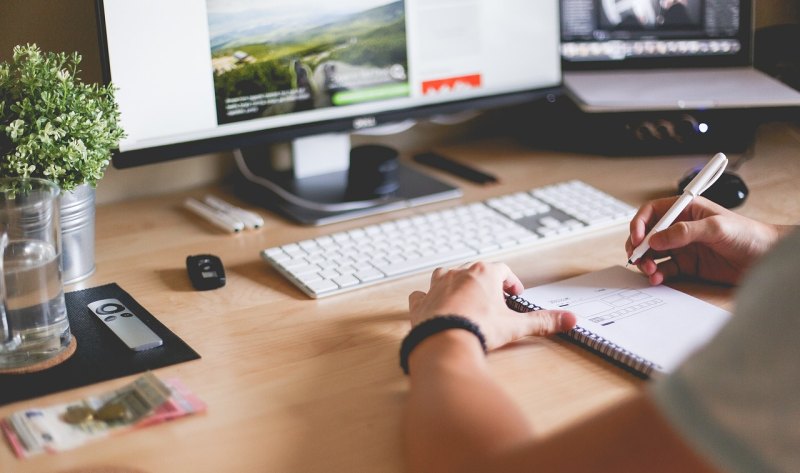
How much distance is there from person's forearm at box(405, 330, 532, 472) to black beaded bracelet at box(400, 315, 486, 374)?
26 mm

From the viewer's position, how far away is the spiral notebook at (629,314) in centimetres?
95

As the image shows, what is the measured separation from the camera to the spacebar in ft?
3.85

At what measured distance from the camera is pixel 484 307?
Result: 972 millimetres

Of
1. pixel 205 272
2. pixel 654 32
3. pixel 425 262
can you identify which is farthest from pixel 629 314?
pixel 654 32

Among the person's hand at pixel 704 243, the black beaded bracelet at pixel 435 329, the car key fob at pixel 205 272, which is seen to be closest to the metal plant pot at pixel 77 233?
the car key fob at pixel 205 272

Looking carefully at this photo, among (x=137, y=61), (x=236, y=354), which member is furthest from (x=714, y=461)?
(x=137, y=61)

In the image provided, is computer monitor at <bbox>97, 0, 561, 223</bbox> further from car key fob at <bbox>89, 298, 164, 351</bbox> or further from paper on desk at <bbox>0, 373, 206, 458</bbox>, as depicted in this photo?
paper on desk at <bbox>0, 373, 206, 458</bbox>

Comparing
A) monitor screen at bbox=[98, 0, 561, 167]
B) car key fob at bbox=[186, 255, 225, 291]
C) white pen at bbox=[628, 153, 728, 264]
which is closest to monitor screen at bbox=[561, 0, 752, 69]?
monitor screen at bbox=[98, 0, 561, 167]

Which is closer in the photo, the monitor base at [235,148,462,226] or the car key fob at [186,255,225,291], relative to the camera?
the car key fob at [186,255,225,291]

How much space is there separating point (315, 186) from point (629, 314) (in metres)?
0.59

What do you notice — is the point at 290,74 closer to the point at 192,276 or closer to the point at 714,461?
the point at 192,276

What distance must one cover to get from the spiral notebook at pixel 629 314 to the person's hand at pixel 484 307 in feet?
0.11

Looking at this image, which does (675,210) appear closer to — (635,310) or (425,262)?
(635,310)

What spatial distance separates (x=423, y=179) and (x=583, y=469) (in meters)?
0.92
